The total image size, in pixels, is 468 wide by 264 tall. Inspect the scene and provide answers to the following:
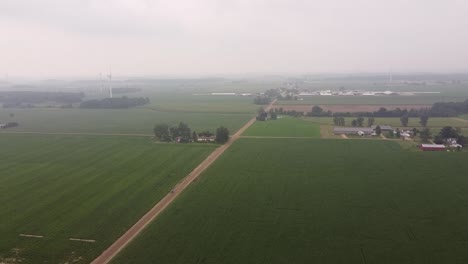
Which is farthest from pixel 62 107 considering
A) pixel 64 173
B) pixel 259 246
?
pixel 259 246

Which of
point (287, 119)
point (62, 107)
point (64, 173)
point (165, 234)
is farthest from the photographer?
point (62, 107)

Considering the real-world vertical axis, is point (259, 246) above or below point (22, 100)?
below

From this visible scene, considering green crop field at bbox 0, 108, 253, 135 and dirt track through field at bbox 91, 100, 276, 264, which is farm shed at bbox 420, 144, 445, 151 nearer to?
dirt track through field at bbox 91, 100, 276, 264

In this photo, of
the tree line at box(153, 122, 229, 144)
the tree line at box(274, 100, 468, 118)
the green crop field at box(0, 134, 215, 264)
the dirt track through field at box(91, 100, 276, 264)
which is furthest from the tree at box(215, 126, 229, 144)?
the tree line at box(274, 100, 468, 118)

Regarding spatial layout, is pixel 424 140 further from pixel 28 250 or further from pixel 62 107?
pixel 62 107

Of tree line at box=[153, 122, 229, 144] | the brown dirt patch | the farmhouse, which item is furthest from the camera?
the brown dirt patch

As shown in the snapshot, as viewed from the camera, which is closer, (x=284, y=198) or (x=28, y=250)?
(x=28, y=250)
